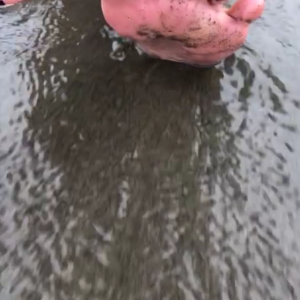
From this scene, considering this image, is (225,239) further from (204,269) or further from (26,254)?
(26,254)

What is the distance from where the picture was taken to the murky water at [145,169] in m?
0.47

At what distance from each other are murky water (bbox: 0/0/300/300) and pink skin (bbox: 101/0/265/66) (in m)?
0.04

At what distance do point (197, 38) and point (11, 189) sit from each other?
25cm

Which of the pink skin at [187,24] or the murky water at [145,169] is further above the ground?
the pink skin at [187,24]

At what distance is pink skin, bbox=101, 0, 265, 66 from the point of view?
0.56 meters

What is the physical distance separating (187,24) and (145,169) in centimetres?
16

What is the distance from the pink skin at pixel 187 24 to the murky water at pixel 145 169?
0.13 feet

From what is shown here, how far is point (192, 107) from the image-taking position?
1.97ft

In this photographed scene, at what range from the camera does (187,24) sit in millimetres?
565

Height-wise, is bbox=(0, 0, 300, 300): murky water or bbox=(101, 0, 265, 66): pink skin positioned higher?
bbox=(101, 0, 265, 66): pink skin

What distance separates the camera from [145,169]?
0.54m

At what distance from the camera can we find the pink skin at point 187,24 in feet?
1.83

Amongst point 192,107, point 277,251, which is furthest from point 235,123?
point 277,251

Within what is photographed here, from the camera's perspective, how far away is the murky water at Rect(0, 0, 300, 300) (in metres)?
0.47
